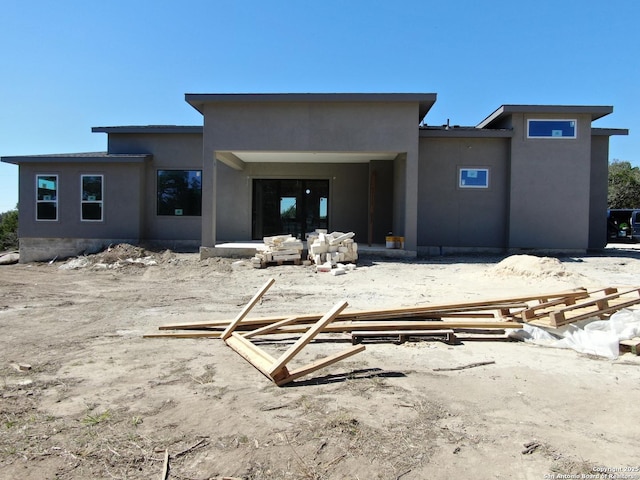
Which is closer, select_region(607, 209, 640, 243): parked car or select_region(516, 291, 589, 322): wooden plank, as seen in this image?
select_region(516, 291, 589, 322): wooden plank

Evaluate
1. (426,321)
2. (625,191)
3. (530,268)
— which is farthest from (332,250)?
(625,191)

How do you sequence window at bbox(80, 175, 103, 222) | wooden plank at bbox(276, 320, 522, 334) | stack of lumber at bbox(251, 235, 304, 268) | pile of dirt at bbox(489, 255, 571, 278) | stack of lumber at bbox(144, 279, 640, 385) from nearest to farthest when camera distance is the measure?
stack of lumber at bbox(144, 279, 640, 385) → wooden plank at bbox(276, 320, 522, 334) → pile of dirt at bbox(489, 255, 571, 278) → stack of lumber at bbox(251, 235, 304, 268) → window at bbox(80, 175, 103, 222)

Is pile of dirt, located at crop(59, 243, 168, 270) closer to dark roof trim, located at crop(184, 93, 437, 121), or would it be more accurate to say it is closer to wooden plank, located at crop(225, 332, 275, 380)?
dark roof trim, located at crop(184, 93, 437, 121)

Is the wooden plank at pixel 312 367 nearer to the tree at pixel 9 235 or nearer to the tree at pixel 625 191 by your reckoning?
the tree at pixel 9 235

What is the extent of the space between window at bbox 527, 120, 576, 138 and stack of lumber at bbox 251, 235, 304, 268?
9211 millimetres

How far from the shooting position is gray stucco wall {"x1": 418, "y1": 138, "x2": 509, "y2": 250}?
53.4ft

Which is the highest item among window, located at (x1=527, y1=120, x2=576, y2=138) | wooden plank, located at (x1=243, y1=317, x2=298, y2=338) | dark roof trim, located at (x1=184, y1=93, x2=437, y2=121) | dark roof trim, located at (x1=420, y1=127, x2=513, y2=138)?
dark roof trim, located at (x1=184, y1=93, x2=437, y2=121)

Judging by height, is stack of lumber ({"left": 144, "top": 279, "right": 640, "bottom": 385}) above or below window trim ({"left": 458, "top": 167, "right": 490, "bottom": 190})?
below

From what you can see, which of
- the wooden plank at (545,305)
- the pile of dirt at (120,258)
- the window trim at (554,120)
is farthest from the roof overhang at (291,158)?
the wooden plank at (545,305)

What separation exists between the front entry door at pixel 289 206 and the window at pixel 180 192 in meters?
2.42

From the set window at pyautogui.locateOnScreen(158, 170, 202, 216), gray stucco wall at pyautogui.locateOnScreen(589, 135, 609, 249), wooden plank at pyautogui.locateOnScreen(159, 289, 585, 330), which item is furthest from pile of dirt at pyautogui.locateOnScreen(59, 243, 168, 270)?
gray stucco wall at pyautogui.locateOnScreen(589, 135, 609, 249)

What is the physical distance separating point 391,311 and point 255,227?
1357 cm

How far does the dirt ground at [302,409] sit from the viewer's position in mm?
3023

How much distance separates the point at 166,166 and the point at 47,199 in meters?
4.83
